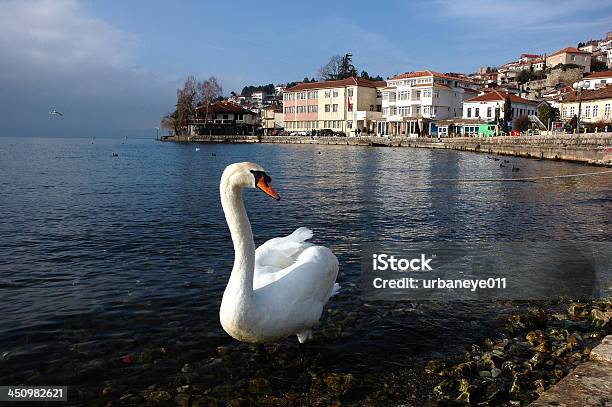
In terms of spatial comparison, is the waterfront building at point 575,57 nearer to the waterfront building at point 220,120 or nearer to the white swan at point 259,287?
the waterfront building at point 220,120

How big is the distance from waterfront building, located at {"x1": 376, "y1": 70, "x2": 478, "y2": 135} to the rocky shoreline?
85.8m

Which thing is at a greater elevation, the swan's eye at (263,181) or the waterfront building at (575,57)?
the waterfront building at (575,57)

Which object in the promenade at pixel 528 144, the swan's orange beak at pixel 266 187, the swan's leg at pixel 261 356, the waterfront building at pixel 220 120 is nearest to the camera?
the swan's orange beak at pixel 266 187

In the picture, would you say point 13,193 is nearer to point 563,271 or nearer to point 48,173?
point 48,173

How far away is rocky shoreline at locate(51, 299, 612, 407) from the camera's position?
5043mm

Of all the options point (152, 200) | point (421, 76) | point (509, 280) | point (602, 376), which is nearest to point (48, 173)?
point (152, 200)

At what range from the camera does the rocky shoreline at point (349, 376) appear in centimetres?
504

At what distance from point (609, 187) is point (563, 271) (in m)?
18.9

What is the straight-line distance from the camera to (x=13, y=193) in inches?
922

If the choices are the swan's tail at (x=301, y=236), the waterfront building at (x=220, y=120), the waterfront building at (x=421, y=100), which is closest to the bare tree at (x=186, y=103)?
the waterfront building at (x=220, y=120)

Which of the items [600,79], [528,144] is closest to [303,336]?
[528,144]

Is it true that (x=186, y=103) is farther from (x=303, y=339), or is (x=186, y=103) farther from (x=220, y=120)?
(x=303, y=339)

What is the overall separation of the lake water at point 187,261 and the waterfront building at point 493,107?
59045mm

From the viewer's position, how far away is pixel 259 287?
5328 mm
